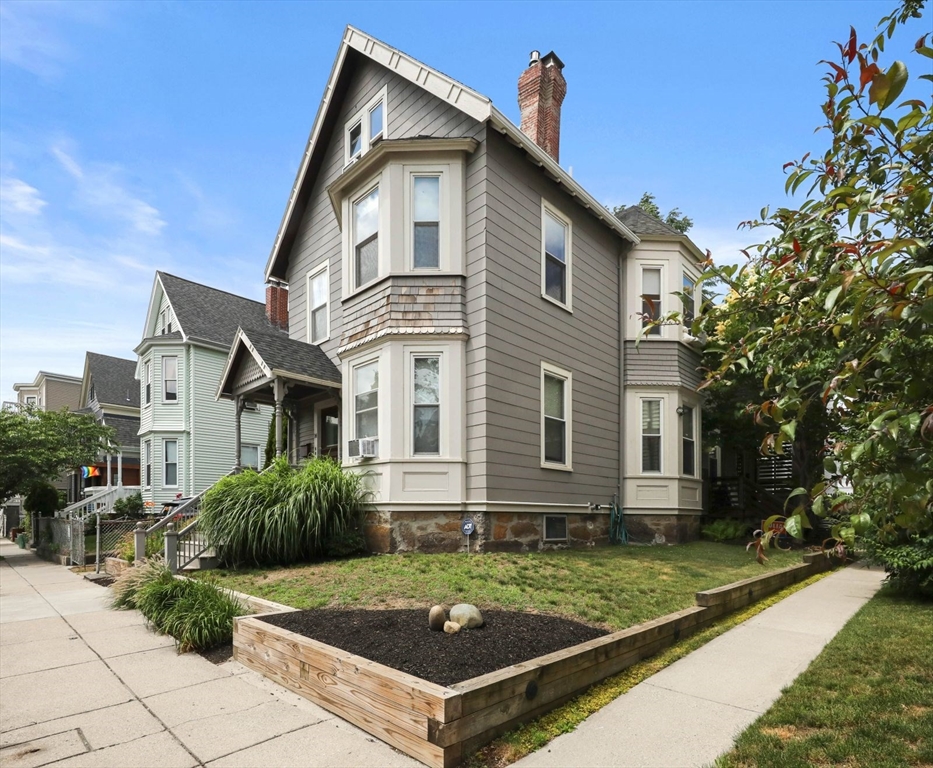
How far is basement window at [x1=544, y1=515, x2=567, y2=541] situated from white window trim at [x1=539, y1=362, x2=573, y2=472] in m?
0.88

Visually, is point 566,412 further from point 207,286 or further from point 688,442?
point 207,286

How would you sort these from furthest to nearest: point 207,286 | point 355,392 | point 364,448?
point 207,286 < point 355,392 < point 364,448

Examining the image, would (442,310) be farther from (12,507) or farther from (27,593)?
(12,507)

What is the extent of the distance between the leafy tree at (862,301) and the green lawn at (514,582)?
4123mm

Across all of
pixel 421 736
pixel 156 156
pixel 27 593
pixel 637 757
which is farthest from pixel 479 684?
pixel 156 156

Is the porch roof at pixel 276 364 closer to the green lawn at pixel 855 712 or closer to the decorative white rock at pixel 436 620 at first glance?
the decorative white rock at pixel 436 620

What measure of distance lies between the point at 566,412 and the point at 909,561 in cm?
595

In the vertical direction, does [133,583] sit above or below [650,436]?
below

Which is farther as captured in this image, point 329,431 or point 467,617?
point 329,431

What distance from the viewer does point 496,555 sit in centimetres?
962

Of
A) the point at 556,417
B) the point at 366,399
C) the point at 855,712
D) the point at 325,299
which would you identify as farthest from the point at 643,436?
the point at 855,712

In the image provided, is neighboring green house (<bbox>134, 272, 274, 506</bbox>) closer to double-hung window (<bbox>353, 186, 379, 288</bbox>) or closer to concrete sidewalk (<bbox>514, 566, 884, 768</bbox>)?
double-hung window (<bbox>353, 186, 379, 288</bbox>)

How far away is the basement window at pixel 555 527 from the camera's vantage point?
37.2ft

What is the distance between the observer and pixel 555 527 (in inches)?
455
